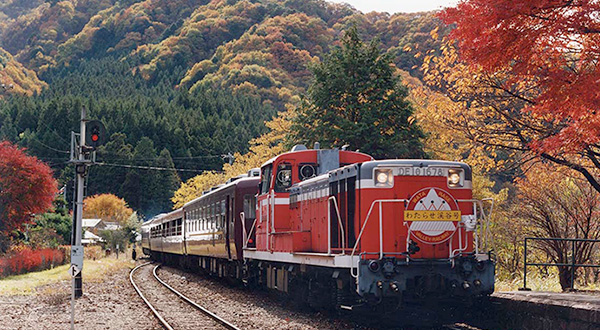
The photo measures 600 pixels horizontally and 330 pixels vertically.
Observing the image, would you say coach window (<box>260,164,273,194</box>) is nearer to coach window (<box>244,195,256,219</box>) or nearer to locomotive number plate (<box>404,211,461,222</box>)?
coach window (<box>244,195,256,219</box>)

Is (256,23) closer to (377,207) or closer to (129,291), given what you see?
(129,291)

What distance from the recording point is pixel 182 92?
13550 centimetres

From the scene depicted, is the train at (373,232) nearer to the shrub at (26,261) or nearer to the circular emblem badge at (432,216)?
the circular emblem badge at (432,216)

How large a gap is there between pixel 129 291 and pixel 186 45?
143216mm

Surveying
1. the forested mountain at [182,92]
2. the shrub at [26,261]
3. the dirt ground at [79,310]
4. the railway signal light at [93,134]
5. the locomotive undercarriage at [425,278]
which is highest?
the forested mountain at [182,92]

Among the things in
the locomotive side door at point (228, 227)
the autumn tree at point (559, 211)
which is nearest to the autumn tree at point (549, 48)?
the autumn tree at point (559, 211)

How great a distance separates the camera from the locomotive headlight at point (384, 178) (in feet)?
40.3

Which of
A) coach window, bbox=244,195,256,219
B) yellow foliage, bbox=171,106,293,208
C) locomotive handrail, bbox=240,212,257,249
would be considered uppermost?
yellow foliage, bbox=171,106,293,208

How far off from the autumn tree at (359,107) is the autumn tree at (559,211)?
1087 cm

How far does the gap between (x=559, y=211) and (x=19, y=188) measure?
25.1 m

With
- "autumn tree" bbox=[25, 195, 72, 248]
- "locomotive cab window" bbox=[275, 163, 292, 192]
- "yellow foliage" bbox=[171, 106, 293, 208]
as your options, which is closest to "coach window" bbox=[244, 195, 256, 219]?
"locomotive cab window" bbox=[275, 163, 292, 192]

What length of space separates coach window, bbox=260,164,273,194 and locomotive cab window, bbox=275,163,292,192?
0.34m

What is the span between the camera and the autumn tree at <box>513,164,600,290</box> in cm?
1998

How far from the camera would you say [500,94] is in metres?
17.1
